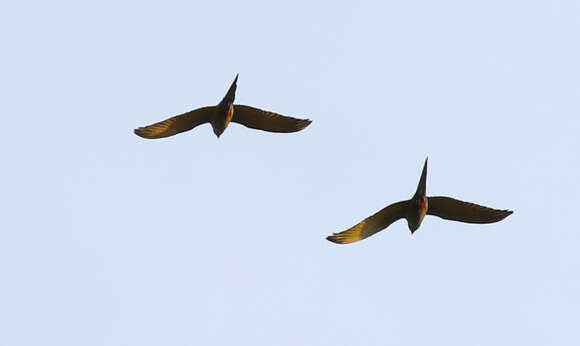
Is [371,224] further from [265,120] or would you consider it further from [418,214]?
[265,120]

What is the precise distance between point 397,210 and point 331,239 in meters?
1.74

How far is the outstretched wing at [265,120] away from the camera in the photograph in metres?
33.7

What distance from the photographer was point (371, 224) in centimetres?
3244

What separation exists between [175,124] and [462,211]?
725 centimetres

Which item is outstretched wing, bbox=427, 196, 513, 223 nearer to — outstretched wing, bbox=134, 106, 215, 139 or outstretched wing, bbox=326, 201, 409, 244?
outstretched wing, bbox=326, 201, 409, 244

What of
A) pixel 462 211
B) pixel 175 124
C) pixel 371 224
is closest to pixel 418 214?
pixel 371 224

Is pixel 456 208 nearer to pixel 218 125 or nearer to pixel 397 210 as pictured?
pixel 397 210

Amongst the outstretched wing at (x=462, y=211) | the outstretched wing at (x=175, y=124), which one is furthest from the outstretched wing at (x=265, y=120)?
the outstretched wing at (x=462, y=211)

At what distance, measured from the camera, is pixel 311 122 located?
111 ft

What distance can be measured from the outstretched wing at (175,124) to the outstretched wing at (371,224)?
173 inches

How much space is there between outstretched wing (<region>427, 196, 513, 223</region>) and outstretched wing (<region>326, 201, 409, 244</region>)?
0.75m

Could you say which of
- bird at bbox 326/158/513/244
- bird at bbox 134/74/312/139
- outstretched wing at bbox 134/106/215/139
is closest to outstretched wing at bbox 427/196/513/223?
bird at bbox 326/158/513/244

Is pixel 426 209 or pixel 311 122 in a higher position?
pixel 311 122

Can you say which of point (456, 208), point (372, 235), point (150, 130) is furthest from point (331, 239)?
point (150, 130)
